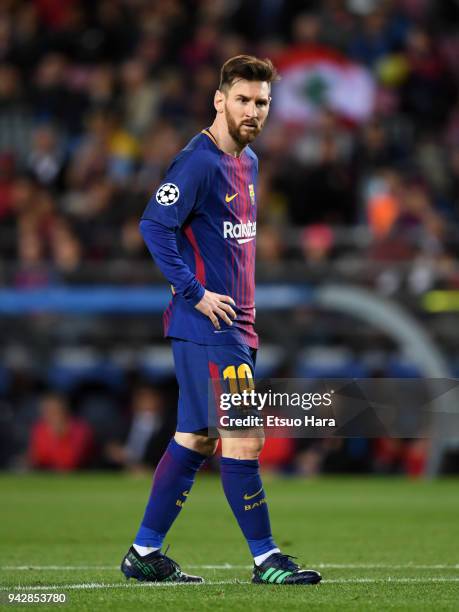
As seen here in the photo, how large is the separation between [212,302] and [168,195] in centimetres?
54

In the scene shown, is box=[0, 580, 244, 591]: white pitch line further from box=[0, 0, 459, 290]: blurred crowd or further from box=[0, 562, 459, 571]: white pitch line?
box=[0, 0, 459, 290]: blurred crowd

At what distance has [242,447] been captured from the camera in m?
6.50

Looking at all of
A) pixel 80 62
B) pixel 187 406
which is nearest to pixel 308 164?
pixel 80 62

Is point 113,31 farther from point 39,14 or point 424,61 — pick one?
point 424,61

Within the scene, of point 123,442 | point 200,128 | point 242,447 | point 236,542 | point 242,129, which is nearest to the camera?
point 242,447

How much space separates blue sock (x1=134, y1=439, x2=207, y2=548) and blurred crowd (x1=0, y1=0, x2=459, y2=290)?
8.92 meters

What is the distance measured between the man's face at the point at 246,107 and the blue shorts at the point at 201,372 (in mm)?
1002

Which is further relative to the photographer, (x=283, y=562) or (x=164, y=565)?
(x=164, y=565)

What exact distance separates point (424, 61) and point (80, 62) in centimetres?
500

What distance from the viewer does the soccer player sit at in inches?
256

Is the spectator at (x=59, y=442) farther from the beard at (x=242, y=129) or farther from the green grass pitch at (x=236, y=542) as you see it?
the beard at (x=242, y=129)

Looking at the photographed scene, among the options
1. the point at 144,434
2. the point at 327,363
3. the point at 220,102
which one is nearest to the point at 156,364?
the point at 144,434

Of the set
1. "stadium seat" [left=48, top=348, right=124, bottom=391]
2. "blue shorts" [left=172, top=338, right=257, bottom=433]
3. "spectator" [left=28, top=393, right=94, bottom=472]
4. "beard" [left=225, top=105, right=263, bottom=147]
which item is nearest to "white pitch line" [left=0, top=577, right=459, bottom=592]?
"blue shorts" [left=172, top=338, right=257, bottom=433]

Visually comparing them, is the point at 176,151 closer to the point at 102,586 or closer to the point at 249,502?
the point at 249,502
